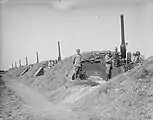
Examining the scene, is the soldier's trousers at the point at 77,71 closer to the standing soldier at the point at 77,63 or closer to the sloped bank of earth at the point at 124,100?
the standing soldier at the point at 77,63

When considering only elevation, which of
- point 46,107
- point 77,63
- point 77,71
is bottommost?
point 46,107

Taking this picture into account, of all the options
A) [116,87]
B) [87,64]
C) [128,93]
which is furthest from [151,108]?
[87,64]

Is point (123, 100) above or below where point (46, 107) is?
above

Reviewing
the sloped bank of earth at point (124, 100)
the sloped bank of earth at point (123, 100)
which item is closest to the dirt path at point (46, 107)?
the sloped bank of earth at point (123, 100)

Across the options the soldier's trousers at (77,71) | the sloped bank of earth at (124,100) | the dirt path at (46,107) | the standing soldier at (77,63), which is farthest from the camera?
the soldier's trousers at (77,71)

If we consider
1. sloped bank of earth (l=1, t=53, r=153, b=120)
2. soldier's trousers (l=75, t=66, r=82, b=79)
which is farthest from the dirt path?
soldier's trousers (l=75, t=66, r=82, b=79)

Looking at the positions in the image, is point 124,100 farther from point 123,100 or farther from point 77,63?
point 77,63

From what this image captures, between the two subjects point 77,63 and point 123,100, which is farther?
point 77,63

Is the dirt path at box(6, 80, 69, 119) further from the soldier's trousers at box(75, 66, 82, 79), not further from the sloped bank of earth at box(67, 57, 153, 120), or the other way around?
the soldier's trousers at box(75, 66, 82, 79)

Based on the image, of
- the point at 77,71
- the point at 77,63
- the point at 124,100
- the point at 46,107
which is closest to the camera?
the point at 124,100

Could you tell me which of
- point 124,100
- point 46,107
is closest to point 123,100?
point 124,100

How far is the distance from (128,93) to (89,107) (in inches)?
61.9

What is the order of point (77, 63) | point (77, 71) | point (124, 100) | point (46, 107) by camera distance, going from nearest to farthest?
point (124, 100), point (46, 107), point (77, 63), point (77, 71)

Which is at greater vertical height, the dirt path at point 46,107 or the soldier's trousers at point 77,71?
the soldier's trousers at point 77,71
